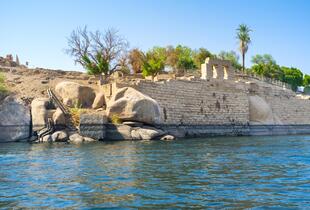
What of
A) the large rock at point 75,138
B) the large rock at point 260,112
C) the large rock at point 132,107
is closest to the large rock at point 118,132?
the large rock at point 132,107

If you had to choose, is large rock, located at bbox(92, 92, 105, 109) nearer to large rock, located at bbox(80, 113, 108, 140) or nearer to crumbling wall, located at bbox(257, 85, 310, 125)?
large rock, located at bbox(80, 113, 108, 140)

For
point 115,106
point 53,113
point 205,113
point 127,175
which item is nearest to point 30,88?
point 53,113

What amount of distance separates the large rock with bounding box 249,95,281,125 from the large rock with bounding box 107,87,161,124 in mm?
13548

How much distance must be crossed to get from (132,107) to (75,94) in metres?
5.68

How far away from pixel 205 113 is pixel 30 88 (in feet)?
45.2

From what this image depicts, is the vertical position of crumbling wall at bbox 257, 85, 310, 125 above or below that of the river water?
above

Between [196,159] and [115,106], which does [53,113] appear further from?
[196,159]

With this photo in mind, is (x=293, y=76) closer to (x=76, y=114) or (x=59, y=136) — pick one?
(x=76, y=114)

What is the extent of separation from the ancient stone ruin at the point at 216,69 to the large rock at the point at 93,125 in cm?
1240

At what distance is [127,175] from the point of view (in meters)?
10.6

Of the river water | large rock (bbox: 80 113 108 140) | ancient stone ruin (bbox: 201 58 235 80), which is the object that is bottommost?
the river water

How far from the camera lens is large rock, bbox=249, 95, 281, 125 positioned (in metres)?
35.3

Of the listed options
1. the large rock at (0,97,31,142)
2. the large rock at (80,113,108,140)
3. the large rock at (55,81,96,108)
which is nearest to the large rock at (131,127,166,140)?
the large rock at (80,113,108,140)

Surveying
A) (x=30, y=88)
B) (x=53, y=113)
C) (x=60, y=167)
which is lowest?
(x=60, y=167)
